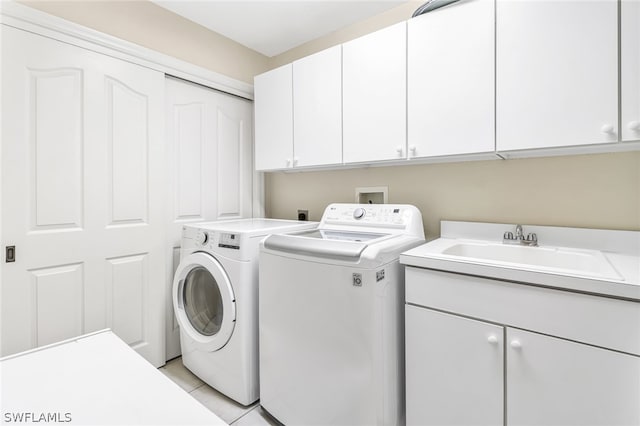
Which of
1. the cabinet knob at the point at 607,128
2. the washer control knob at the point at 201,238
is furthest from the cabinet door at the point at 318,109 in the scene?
the cabinet knob at the point at 607,128

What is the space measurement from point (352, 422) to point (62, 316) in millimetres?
1629

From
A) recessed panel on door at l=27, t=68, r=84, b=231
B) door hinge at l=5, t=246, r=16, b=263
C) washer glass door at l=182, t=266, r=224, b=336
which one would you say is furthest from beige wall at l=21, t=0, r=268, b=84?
washer glass door at l=182, t=266, r=224, b=336

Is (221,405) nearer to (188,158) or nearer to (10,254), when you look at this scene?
(10,254)

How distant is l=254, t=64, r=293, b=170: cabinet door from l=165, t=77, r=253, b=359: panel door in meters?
0.29

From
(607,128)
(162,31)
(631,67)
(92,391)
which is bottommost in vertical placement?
(92,391)

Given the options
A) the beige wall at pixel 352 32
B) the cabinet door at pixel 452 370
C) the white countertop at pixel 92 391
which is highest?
the beige wall at pixel 352 32

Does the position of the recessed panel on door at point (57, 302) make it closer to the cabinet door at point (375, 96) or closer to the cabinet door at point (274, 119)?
the cabinet door at point (274, 119)

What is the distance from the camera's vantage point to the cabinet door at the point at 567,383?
95cm

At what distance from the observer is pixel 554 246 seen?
58.5 inches

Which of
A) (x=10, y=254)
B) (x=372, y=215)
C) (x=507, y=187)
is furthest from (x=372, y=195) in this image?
(x=10, y=254)

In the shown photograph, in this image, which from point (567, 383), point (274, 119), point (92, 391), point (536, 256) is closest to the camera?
point (92, 391)

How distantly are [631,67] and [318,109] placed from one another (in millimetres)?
1466

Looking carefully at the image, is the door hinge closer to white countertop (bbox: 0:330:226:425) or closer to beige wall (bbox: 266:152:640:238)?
white countertop (bbox: 0:330:226:425)

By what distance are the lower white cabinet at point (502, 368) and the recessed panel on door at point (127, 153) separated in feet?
5.70
